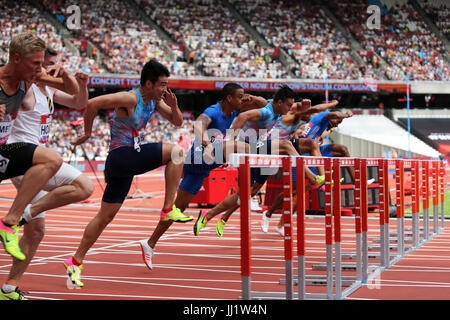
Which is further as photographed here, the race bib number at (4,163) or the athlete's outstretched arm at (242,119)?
the athlete's outstretched arm at (242,119)

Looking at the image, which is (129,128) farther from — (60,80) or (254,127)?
(254,127)

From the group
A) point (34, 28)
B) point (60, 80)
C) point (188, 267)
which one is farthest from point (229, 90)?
point (34, 28)

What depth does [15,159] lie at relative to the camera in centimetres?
458

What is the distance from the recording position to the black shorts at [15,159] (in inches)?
180

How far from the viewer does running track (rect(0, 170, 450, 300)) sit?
19.6ft

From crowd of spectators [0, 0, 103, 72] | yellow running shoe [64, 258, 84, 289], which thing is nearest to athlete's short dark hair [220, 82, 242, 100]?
yellow running shoe [64, 258, 84, 289]

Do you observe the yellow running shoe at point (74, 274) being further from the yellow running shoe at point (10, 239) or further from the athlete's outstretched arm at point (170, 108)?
the yellow running shoe at point (10, 239)

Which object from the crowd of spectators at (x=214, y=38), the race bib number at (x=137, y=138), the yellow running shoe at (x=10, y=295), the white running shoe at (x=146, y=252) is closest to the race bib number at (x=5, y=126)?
the yellow running shoe at (x=10, y=295)

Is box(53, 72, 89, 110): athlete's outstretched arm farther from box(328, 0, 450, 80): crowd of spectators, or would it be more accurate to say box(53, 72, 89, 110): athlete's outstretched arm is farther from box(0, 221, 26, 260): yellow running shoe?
box(328, 0, 450, 80): crowd of spectators

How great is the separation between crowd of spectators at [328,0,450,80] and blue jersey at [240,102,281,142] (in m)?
36.7

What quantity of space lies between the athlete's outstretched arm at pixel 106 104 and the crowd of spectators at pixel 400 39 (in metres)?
39.8

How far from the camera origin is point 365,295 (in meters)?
5.75
